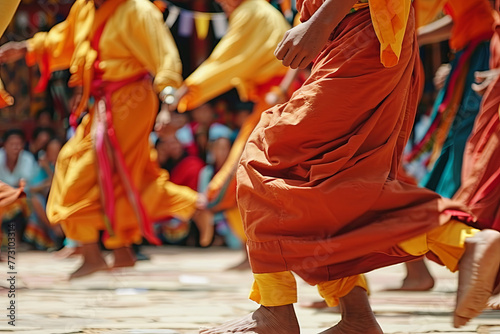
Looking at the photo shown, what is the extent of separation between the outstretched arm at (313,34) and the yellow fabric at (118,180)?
2.71 m

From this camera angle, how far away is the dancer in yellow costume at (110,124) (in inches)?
199

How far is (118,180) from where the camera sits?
517 centimetres

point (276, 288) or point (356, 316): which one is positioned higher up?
point (276, 288)

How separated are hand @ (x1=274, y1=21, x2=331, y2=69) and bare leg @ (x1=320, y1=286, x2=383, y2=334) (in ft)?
2.51

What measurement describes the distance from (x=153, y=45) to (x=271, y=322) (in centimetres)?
266

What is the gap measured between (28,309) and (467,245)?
1.99 metres

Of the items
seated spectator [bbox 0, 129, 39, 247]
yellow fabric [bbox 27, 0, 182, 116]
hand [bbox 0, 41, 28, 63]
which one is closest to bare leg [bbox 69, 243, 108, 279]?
yellow fabric [bbox 27, 0, 182, 116]

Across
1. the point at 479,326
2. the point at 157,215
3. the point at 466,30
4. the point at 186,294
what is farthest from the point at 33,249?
the point at 479,326

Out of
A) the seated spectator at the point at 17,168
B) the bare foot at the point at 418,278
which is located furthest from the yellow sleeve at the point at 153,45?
the seated spectator at the point at 17,168

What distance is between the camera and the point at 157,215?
17.4ft

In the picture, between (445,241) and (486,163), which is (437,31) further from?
(445,241)

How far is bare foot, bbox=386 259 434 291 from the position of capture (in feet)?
14.9

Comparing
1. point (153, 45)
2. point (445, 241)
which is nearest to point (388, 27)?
point (445, 241)

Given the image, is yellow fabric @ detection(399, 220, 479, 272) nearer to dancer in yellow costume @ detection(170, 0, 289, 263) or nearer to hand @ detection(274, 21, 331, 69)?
hand @ detection(274, 21, 331, 69)
